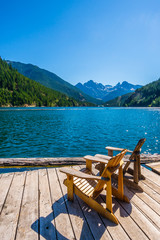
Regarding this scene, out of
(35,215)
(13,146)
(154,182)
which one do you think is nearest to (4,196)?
(35,215)

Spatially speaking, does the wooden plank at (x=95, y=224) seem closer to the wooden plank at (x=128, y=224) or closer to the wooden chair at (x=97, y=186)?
the wooden chair at (x=97, y=186)

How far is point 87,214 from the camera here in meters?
3.43

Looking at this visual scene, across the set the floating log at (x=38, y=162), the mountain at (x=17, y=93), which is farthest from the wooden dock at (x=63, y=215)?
the mountain at (x=17, y=93)

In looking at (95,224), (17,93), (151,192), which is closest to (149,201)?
(151,192)

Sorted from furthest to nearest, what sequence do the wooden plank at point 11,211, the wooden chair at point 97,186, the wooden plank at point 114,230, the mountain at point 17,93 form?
the mountain at point 17,93, the wooden chair at point 97,186, the wooden plank at point 11,211, the wooden plank at point 114,230

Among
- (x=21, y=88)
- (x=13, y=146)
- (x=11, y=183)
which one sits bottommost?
(x=13, y=146)

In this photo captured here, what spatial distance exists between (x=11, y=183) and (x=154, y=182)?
4.99m

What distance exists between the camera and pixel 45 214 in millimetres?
3441

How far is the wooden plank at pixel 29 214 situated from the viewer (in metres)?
2.88

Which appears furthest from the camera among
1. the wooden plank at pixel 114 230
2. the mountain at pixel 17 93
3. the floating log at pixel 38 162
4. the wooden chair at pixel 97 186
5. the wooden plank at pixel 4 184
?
the mountain at pixel 17 93

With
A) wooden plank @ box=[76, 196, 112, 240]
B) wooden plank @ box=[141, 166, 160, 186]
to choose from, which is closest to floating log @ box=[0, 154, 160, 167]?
wooden plank @ box=[141, 166, 160, 186]

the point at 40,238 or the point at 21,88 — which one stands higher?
the point at 21,88

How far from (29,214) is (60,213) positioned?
736 mm

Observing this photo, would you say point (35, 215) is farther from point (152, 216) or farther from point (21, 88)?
point (21, 88)
